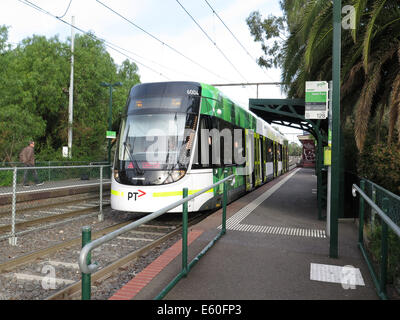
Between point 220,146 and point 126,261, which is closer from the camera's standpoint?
point 126,261

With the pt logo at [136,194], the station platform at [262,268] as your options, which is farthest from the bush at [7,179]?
the station platform at [262,268]

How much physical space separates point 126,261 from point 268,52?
22320 mm

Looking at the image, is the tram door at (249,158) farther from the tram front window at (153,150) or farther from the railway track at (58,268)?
the railway track at (58,268)

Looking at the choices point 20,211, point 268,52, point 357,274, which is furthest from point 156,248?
point 268,52

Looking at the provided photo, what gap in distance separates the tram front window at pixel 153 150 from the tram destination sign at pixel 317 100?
9.27 ft

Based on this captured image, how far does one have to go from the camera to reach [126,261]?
5371 mm

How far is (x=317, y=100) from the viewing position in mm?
6043

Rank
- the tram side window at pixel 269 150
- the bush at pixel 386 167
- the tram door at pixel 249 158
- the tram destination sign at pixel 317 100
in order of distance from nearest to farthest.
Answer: the tram destination sign at pixel 317 100 → the bush at pixel 386 167 → the tram door at pixel 249 158 → the tram side window at pixel 269 150

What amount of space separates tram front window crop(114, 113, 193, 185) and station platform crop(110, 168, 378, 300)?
55.7 inches

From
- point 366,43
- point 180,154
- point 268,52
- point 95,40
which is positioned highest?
point 95,40

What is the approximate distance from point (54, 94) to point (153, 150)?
21.1m

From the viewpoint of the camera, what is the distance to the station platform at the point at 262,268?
151 inches
